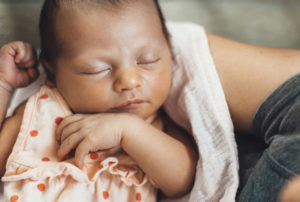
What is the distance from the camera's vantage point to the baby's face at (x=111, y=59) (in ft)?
2.48

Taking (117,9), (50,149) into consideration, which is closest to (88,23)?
(117,9)

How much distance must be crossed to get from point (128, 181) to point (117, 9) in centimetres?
38

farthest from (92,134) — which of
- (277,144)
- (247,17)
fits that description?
(247,17)

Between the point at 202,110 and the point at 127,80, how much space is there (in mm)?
216

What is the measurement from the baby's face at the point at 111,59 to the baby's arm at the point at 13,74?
0.13 metres

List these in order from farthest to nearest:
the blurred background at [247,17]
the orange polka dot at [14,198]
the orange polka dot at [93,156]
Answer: the blurred background at [247,17] → the orange polka dot at [93,156] → the orange polka dot at [14,198]

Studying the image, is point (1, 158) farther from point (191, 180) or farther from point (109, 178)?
point (191, 180)

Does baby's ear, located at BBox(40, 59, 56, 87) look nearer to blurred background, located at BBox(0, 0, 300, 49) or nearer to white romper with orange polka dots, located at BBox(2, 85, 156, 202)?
white romper with orange polka dots, located at BBox(2, 85, 156, 202)

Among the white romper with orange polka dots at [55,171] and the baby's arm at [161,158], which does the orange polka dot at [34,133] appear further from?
the baby's arm at [161,158]

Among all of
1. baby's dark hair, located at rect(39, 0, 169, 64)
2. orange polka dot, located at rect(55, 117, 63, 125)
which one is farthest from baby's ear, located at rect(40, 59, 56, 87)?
orange polka dot, located at rect(55, 117, 63, 125)

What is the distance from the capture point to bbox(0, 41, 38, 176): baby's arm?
815mm

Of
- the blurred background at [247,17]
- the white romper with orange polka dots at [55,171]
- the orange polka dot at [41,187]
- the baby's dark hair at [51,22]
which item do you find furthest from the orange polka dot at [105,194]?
the blurred background at [247,17]

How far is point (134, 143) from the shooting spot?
755 mm

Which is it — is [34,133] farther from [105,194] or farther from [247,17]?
[247,17]
